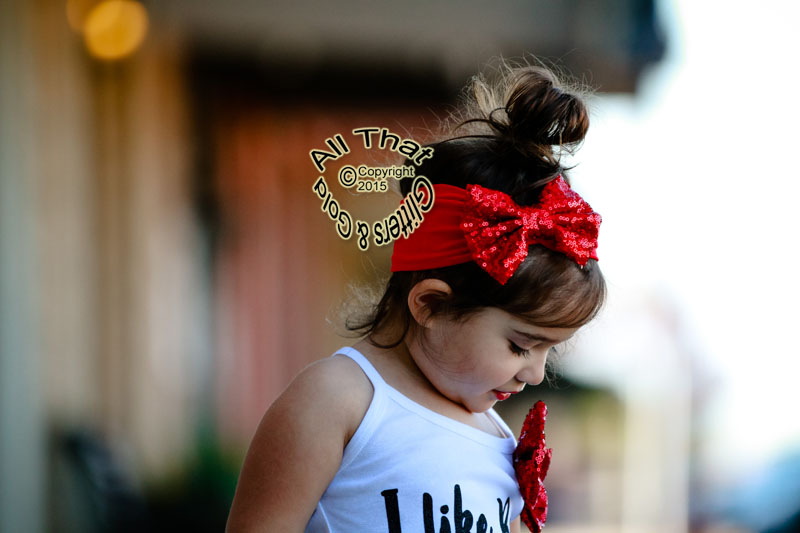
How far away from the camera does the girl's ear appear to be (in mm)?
1142

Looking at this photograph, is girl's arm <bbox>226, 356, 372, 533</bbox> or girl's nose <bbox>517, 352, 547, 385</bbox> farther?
girl's nose <bbox>517, 352, 547, 385</bbox>

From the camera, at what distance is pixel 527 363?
3.81ft

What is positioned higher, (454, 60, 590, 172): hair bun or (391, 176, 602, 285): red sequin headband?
(454, 60, 590, 172): hair bun

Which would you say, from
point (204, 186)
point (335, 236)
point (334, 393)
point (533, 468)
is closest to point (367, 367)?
point (334, 393)

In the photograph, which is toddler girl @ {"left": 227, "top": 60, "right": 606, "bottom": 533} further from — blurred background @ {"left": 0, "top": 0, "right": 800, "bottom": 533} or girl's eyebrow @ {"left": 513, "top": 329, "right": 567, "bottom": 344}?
blurred background @ {"left": 0, "top": 0, "right": 800, "bottom": 533}

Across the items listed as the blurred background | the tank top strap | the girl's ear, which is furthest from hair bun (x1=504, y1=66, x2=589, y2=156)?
the blurred background

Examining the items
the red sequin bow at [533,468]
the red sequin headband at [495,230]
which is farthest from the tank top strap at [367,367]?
the red sequin bow at [533,468]

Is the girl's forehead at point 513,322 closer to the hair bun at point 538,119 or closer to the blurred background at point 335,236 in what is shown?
the hair bun at point 538,119

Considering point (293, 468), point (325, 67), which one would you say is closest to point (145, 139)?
point (325, 67)

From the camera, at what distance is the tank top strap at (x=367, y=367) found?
1138 mm

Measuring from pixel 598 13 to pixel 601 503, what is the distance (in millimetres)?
2143

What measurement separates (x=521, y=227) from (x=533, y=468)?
38cm

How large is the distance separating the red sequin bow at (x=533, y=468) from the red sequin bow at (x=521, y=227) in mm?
296

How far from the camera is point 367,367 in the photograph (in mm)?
1151
